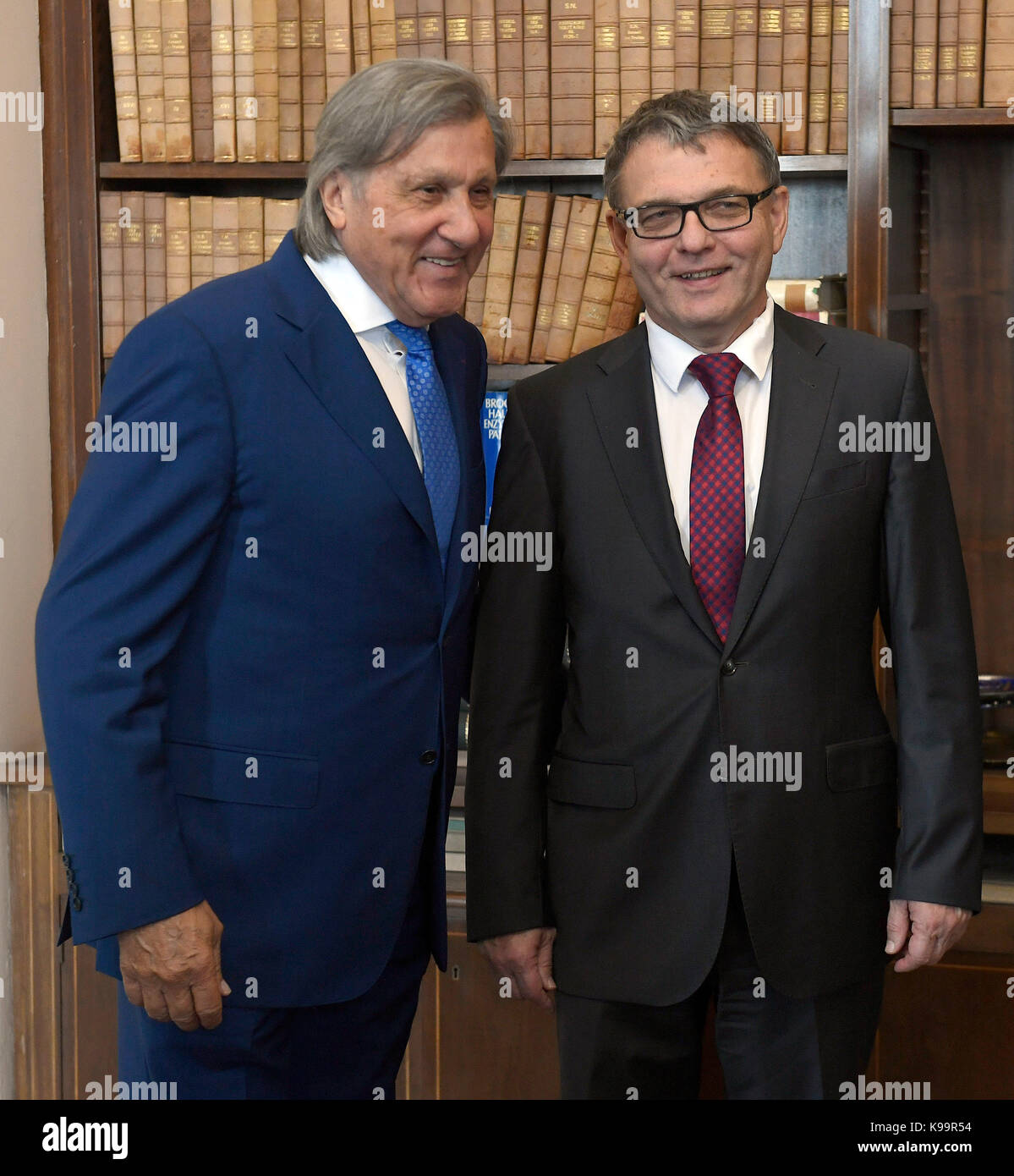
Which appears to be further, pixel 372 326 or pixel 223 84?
pixel 223 84

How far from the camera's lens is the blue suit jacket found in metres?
1.39

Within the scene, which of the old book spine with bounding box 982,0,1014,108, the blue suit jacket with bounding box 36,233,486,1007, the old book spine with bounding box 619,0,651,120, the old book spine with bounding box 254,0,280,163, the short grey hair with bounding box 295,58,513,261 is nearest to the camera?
the blue suit jacket with bounding box 36,233,486,1007

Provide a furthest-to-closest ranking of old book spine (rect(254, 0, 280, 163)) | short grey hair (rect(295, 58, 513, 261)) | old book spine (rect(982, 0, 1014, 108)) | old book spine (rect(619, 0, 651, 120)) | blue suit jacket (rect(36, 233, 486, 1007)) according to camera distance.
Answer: old book spine (rect(254, 0, 280, 163)) < old book spine (rect(619, 0, 651, 120)) < old book spine (rect(982, 0, 1014, 108)) < short grey hair (rect(295, 58, 513, 261)) < blue suit jacket (rect(36, 233, 486, 1007))

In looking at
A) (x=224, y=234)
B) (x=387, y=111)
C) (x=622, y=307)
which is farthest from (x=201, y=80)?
(x=387, y=111)

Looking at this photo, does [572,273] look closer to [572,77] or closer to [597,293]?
[597,293]

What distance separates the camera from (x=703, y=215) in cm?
158

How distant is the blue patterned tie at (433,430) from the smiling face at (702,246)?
0.27 metres

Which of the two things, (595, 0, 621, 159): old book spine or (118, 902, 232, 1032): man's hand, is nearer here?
(118, 902, 232, 1032): man's hand

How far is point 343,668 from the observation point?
1495 millimetres

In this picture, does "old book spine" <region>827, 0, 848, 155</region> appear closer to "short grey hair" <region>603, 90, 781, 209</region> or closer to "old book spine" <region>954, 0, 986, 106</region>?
"old book spine" <region>954, 0, 986, 106</region>

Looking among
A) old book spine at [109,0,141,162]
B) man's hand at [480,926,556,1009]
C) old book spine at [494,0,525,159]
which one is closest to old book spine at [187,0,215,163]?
old book spine at [109,0,141,162]

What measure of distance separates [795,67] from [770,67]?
4 centimetres

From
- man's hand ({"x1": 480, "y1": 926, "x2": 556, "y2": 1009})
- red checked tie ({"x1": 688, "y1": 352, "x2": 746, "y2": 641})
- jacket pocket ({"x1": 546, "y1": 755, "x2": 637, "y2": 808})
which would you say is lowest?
man's hand ({"x1": 480, "y1": 926, "x2": 556, "y2": 1009})

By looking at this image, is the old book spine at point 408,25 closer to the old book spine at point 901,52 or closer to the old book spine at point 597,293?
the old book spine at point 597,293
